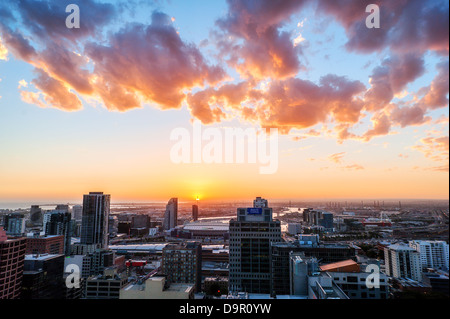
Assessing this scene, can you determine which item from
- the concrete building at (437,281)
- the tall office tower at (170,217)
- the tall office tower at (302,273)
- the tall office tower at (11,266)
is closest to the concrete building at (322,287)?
the tall office tower at (302,273)

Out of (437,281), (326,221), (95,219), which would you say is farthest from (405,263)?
(95,219)

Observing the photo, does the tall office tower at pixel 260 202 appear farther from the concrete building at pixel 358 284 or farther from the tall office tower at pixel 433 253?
the concrete building at pixel 358 284

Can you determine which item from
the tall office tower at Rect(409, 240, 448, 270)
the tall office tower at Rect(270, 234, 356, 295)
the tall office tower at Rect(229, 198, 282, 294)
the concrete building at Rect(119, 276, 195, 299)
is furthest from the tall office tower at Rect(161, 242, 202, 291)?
the tall office tower at Rect(409, 240, 448, 270)

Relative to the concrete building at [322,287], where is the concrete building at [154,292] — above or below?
above

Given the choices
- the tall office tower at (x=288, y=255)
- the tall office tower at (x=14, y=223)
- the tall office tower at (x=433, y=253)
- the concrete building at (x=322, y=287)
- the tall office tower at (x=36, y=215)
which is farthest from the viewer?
the tall office tower at (x=36, y=215)

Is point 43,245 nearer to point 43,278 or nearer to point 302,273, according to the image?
point 43,278
